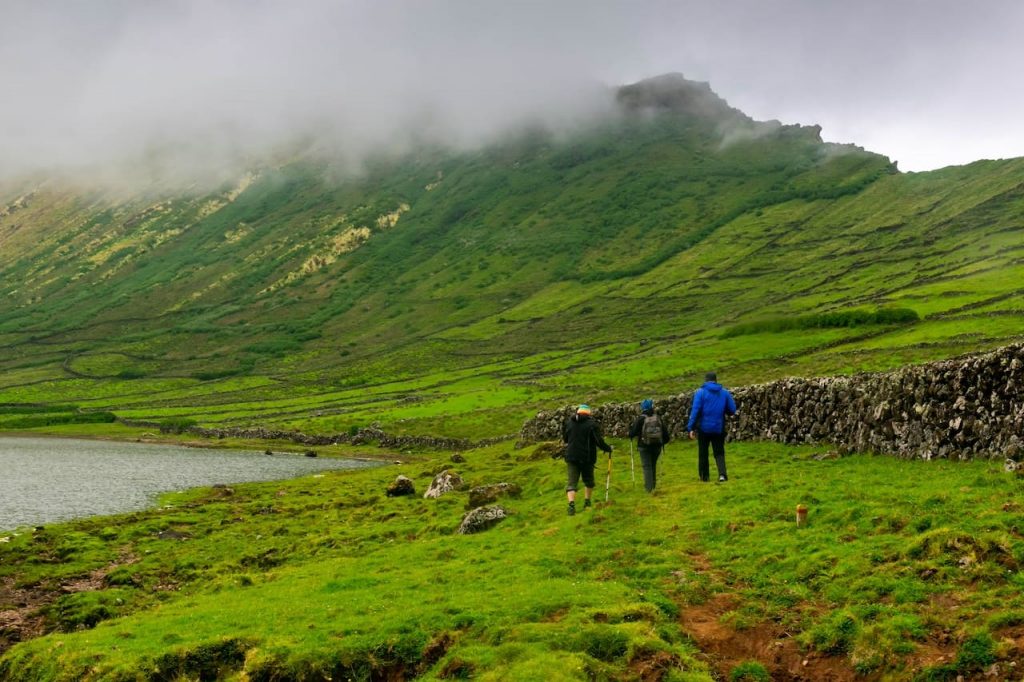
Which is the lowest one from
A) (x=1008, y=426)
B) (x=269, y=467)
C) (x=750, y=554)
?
(x=269, y=467)

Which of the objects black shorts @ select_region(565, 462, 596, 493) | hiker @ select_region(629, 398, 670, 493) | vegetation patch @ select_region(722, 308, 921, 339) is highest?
A: vegetation patch @ select_region(722, 308, 921, 339)

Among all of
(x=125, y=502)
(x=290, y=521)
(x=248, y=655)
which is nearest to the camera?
(x=248, y=655)

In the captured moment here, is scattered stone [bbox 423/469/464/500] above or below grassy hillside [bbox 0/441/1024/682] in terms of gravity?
below

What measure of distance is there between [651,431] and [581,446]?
2.88m

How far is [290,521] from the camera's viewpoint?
45.1 m

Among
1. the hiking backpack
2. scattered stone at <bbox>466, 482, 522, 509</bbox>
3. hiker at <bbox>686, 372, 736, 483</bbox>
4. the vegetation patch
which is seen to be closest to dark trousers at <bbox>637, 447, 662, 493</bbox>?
the hiking backpack

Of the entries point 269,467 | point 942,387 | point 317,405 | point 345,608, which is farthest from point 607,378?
point 345,608

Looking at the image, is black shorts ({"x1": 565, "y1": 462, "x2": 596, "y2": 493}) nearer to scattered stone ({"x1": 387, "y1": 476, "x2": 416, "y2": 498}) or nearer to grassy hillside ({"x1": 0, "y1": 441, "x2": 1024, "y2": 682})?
grassy hillside ({"x1": 0, "y1": 441, "x2": 1024, "y2": 682})

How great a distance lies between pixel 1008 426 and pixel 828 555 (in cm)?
1035

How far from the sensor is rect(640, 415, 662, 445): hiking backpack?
29.5 metres

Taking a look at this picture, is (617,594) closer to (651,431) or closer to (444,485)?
(651,431)

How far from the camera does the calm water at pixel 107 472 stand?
56.0m

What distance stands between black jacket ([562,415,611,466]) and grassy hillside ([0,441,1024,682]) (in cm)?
206

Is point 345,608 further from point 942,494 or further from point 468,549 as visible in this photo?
point 942,494
